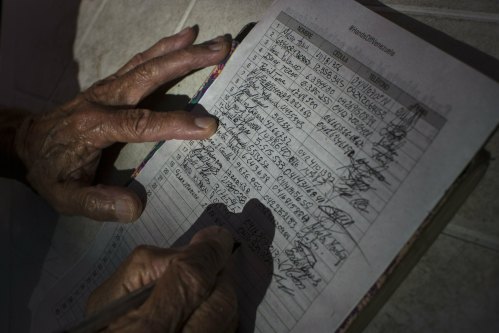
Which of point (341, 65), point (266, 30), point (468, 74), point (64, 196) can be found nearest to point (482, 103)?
point (468, 74)

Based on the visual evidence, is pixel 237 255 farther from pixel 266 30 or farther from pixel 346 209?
pixel 266 30

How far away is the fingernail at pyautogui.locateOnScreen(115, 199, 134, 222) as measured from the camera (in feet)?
2.12

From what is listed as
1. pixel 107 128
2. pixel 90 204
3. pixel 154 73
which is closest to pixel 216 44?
pixel 154 73

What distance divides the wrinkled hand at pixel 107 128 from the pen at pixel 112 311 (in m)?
0.21

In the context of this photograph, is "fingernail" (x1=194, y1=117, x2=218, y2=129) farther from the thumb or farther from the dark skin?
the thumb

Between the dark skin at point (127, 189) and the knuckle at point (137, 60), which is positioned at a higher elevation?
the knuckle at point (137, 60)

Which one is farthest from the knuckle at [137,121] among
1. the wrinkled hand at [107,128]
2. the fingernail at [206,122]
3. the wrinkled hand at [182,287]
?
the wrinkled hand at [182,287]

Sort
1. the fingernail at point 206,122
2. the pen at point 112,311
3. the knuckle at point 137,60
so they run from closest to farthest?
the pen at point 112,311
the fingernail at point 206,122
the knuckle at point 137,60

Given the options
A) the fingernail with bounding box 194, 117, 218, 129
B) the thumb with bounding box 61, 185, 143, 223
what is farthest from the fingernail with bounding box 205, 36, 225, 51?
the thumb with bounding box 61, 185, 143, 223

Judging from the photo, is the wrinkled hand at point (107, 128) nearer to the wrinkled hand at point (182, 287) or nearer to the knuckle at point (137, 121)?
the knuckle at point (137, 121)

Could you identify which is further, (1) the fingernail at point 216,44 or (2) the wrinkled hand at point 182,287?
(1) the fingernail at point 216,44

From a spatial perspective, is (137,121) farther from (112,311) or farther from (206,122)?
(112,311)

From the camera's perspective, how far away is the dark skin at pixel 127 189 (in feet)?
1.51

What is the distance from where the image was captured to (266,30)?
0.61 meters
